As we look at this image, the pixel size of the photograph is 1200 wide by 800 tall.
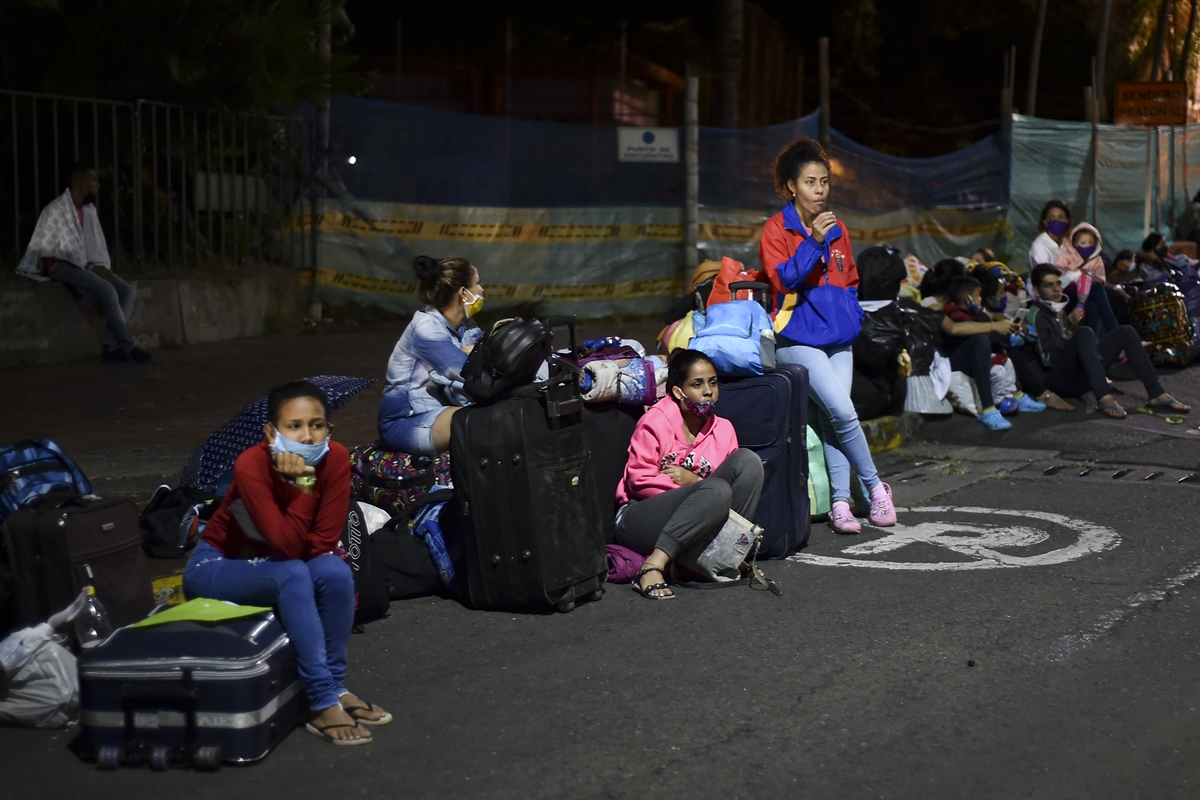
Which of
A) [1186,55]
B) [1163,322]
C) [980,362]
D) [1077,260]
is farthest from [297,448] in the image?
[1186,55]

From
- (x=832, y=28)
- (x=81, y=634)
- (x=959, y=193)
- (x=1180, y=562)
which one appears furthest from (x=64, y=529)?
(x=832, y=28)

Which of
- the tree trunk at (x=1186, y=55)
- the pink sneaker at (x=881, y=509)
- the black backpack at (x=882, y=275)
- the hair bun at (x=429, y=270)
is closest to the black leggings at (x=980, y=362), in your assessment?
the black backpack at (x=882, y=275)

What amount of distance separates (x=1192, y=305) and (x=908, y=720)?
10453 mm

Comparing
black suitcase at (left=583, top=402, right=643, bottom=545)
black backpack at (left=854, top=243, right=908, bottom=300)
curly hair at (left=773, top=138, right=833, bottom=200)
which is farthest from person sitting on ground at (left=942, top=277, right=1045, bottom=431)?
black suitcase at (left=583, top=402, right=643, bottom=545)

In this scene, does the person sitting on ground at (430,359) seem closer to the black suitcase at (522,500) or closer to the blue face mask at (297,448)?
the black suitcase at (522,500)

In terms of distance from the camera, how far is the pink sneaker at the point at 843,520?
6.67 metres

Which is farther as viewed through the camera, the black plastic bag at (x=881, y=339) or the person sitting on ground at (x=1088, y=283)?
the person sitting on ground at (x=1088, y=283)

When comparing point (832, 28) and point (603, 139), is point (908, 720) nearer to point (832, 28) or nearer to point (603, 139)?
point (603, 139)

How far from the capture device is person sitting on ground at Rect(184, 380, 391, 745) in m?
4.20

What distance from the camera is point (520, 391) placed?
5398mm

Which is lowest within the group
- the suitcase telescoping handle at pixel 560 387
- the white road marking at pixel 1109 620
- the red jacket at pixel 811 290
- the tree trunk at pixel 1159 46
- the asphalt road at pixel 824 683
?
the asphalt road at pixel 824 683

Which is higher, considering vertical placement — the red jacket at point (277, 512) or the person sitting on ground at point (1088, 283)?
the person sitting on ground at point (1088, 283)

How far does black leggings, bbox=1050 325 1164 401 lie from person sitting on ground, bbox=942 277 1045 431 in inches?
14.4

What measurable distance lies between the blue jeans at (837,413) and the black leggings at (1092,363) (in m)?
3.86
